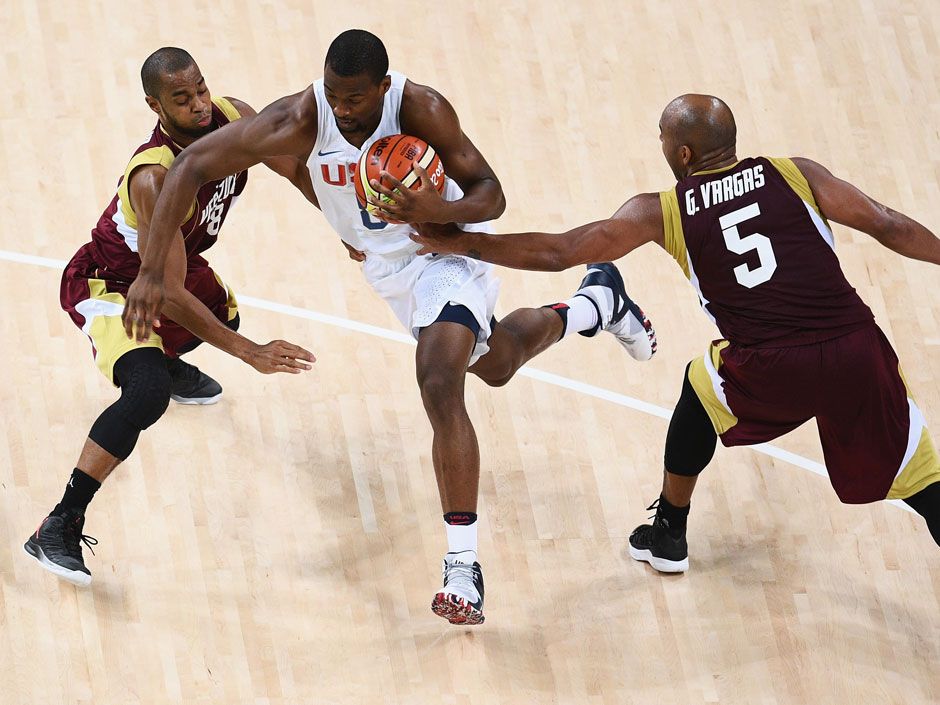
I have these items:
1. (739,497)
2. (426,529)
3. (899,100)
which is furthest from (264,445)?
(899,100)

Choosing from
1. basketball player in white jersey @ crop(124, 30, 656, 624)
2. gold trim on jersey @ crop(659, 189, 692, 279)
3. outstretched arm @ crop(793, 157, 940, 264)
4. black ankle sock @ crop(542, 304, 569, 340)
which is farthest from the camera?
black ankle sock @ crop(542, 304, 569, 340)

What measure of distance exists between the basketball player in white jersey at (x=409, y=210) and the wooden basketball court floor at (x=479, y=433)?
0.61 meters

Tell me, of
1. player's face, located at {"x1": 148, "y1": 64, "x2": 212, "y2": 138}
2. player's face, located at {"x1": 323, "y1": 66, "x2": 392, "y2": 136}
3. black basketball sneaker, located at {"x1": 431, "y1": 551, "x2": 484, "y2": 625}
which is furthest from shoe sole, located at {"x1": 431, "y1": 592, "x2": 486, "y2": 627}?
player's face, located at {"x1": 148, "y1": 64, "x2": 212, "y2": 138}

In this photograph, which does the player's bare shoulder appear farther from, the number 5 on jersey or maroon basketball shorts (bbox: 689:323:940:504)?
maroon basketball shorts (bbox: 689:323:940:504)

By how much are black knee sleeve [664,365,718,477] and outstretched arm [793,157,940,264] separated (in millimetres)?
811

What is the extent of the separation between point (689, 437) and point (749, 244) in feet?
2.68

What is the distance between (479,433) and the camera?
568 cm

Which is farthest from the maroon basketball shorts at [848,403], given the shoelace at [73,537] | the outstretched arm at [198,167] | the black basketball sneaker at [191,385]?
the shoelace at [73,537]

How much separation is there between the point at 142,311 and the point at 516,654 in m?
1.80

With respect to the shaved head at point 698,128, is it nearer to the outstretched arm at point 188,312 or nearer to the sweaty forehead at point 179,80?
the outstretched arm at point 188,312

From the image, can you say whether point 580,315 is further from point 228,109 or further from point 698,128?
point 228,109

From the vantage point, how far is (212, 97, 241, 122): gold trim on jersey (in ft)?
16.6

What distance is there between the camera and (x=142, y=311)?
4.63 meters

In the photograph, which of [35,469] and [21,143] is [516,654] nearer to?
[35,469]
